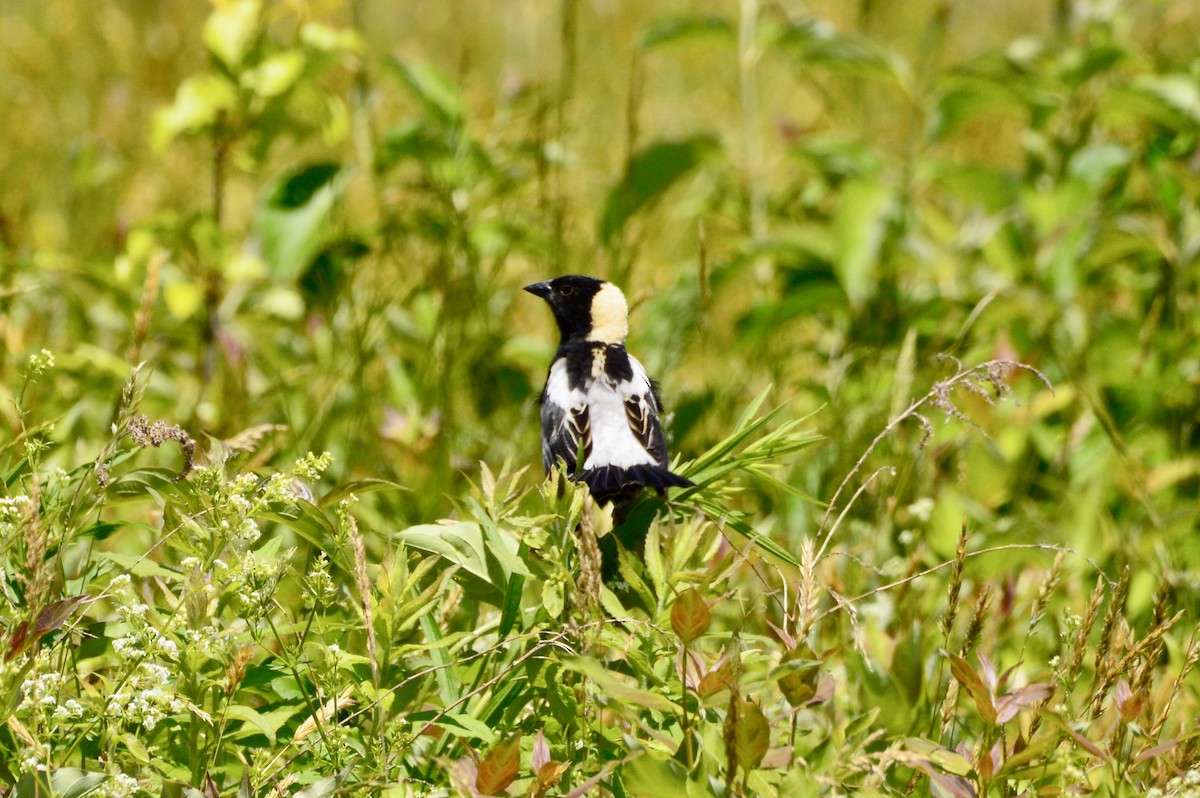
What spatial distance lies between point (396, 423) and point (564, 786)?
1.84 m

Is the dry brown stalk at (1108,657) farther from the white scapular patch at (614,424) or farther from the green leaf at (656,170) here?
the green leaf at (656,170)

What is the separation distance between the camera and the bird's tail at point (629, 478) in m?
1.94

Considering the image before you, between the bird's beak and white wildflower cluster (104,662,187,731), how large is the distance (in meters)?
1.82

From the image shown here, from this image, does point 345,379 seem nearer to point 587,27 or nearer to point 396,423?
point 396,423

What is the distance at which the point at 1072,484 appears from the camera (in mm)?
3430

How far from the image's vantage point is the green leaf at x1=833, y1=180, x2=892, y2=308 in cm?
366

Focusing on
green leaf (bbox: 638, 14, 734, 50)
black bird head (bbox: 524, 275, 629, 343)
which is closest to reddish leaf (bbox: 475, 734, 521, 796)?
black bird head (bbox: 524, 275, 629, 343)

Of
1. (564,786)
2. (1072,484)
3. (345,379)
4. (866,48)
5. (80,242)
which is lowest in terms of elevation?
(1072,484)

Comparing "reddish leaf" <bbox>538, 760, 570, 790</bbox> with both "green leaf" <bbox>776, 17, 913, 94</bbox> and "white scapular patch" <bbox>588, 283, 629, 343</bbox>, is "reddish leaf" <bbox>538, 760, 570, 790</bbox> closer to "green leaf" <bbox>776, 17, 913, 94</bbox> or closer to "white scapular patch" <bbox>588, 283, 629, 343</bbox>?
"white scapular patch" <bbox>588, 283, 629, 343</bbox>

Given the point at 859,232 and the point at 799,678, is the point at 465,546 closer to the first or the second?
the point at 799,678

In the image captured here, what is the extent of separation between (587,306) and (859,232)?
37.7 inches

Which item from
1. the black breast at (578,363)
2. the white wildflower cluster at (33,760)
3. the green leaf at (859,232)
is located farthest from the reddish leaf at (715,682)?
the green leaf at (859,232)

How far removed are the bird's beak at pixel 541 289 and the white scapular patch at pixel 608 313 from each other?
0.12 metres

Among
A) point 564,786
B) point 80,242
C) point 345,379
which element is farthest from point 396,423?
point 80,242
